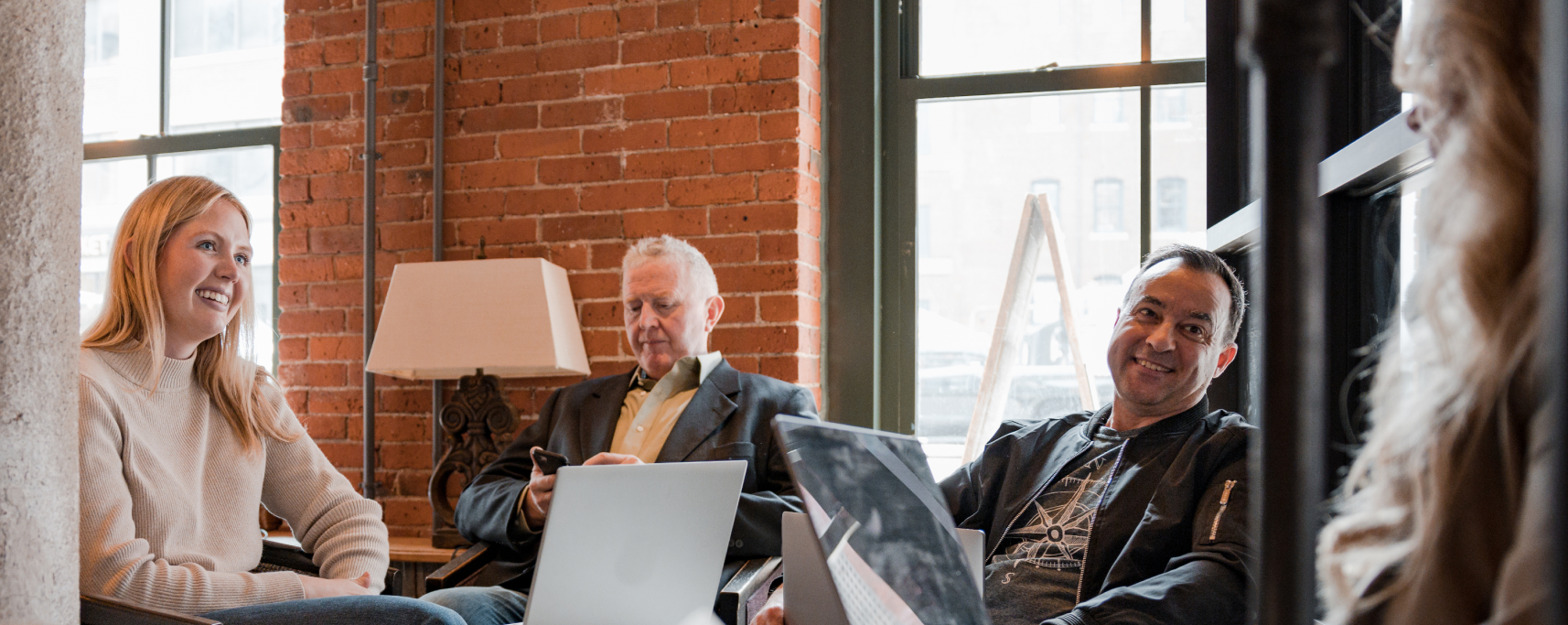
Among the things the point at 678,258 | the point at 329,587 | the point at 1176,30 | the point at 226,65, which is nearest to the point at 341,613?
the point at 329,587

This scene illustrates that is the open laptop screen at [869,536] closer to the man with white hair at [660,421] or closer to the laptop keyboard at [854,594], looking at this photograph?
the laptop keyboard at [854,594]

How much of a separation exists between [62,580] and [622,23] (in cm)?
249

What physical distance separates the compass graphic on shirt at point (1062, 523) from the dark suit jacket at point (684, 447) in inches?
23.4

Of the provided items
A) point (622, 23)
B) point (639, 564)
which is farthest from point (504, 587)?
point (622, 23)

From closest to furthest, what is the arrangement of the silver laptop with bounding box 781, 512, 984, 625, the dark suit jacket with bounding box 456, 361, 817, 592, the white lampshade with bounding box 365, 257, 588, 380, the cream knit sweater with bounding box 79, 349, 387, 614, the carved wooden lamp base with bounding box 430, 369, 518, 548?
the silver laptop with bounding box 781, 512, 984, 625
the cream knit sweater with bounding box 79, 349, 387, 614
the dark suit jacket with bounding box 456, 361, 817, 592
the white lampshade with bounding box 365, 257, 588, 380
the carved wooden lamp base with bounding box 430, 369, 518, 548

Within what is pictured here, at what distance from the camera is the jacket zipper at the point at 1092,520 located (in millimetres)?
1923

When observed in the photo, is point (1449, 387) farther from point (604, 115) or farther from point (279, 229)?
point (279, 229)

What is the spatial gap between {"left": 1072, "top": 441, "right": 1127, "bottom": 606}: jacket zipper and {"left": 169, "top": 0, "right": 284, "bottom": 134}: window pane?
128 inches

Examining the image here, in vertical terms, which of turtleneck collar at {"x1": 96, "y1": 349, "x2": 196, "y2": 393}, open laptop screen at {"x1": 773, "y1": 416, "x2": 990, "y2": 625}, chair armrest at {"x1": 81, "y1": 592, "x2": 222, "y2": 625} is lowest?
chair armrest at {"x1": 81, "y1": 592, "x2": 222, "y2": 625}

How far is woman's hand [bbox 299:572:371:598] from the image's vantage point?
2.02 m

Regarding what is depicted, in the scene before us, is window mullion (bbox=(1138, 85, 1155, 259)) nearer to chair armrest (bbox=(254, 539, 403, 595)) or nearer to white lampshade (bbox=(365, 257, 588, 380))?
white lampshade (bbox=(365, 257, 588, 380))

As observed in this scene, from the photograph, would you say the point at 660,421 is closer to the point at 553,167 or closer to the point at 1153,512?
the point at 553,167

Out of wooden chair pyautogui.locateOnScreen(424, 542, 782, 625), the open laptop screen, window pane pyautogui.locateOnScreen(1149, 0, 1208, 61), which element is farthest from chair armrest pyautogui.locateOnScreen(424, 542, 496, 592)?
window pane pyautogui.locateOnScreen(1149, 0, 1208, 61)

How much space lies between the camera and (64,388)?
1167mm
